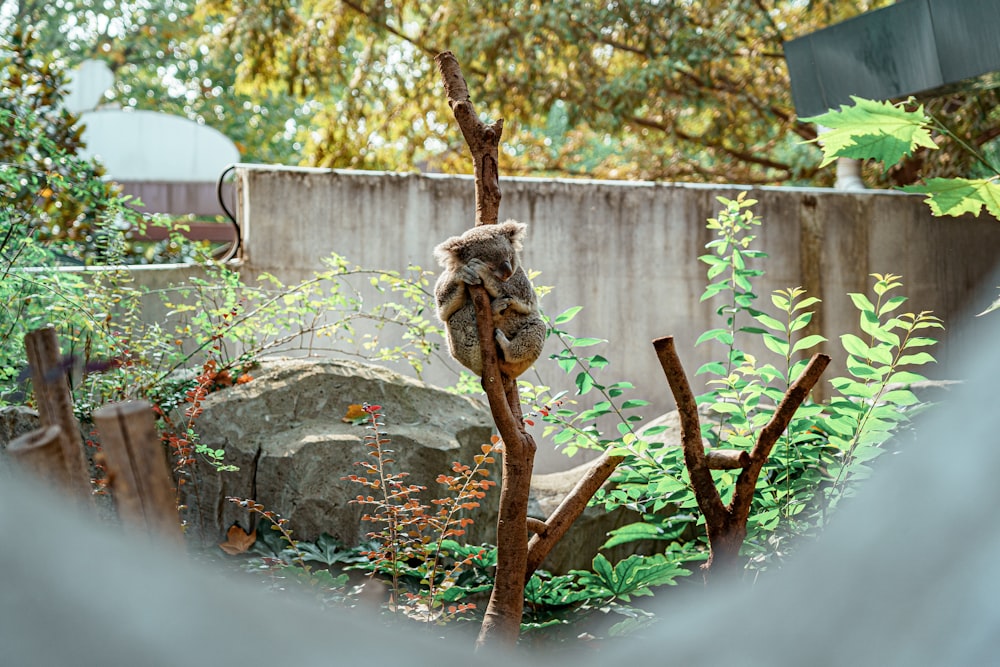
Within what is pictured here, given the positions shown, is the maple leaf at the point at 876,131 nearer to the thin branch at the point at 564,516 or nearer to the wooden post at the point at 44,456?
the thin branch at the point at 564,516

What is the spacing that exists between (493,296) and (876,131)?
1216 millimetres

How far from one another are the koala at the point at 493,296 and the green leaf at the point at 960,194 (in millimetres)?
1139

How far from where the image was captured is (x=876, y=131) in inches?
99.0

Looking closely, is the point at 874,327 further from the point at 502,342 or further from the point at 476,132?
the point at 476,132

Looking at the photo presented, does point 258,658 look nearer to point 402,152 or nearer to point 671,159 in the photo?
point 402,152

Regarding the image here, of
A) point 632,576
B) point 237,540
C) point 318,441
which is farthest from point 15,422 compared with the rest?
point 632,576

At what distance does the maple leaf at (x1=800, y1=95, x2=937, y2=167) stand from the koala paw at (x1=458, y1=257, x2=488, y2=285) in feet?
3.47

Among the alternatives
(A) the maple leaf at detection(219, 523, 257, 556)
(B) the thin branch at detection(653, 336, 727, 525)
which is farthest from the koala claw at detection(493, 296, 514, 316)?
(A) the maple leaf at detection(219, 523, 257, 556)

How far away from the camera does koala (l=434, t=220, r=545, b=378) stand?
7.89 feet

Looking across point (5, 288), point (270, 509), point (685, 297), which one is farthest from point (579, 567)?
point (5, 288)

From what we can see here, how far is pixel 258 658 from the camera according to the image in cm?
64

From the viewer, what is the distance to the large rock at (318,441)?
361 centimetres

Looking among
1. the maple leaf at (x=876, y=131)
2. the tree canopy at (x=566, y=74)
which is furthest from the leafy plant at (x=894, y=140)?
the tree canopy at (x=566, y=74)

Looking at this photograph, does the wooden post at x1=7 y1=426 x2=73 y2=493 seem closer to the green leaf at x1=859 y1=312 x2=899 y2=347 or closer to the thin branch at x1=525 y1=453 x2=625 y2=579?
the thin branch at x1=525 y1=453 x2=625 y2=579
